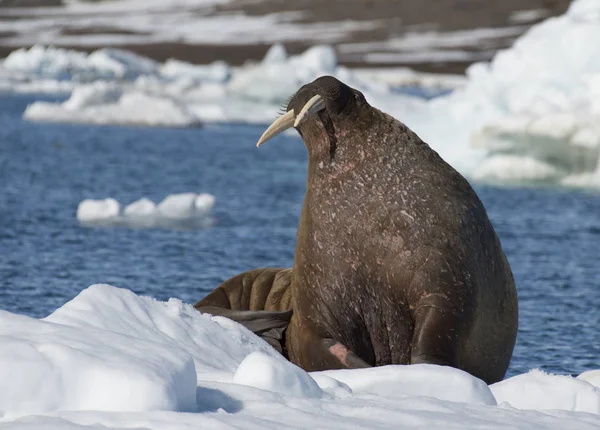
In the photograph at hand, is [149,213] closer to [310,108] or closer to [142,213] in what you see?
[142,213]

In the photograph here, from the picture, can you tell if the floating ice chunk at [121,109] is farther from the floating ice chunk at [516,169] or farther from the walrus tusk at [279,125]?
the walrus tusk at [279,125]

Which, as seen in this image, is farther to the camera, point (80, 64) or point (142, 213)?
point (80, 64)

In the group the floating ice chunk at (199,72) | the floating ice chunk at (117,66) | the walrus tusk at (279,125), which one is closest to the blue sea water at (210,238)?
the walrus tusk at (279,125)

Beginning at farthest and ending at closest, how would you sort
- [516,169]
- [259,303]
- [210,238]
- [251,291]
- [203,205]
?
[516,169], [203,205], [210,238], [251,291], [259,303]

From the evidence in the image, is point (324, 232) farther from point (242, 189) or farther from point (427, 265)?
point (242, 189)

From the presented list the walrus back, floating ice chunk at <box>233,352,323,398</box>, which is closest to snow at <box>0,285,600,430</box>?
floating ice chunk at <box>233,352,323,398</box>

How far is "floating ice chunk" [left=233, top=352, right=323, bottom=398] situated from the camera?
4.64 metres

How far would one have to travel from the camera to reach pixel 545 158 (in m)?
25.5

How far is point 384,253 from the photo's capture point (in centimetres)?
656

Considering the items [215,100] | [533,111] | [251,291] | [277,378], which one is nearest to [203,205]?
[533,111]

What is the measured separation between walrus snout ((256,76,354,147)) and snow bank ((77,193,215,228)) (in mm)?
11829

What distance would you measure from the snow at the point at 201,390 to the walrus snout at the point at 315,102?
4.55 ft

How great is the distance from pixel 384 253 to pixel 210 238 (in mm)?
11149

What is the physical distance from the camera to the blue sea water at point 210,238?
450 inches
